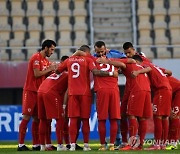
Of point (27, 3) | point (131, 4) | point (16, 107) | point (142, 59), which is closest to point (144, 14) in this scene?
point (131, 4)

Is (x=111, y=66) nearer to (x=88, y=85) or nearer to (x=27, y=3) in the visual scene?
(x=88, y=85)

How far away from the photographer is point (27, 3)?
25188mm

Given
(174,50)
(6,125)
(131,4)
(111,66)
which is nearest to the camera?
(111,66)

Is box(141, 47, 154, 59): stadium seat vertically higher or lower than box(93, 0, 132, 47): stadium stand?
lower

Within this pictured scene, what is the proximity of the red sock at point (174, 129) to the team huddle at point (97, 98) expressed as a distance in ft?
0.13

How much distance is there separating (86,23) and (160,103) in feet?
36.0

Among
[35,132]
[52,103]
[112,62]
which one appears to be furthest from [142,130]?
[35,132]

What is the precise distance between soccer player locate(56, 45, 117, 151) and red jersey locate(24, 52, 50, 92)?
739 millimetres

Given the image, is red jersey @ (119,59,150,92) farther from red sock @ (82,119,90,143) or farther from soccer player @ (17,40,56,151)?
soccer player @ (17,40,56,151)

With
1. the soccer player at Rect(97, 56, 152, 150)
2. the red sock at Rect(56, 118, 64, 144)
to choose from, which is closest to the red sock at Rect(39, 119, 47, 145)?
the red sock at Rect(56, 118, 64, 144)

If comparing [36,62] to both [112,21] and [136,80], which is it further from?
[112,21]

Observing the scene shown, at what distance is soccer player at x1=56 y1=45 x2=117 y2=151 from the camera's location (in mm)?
14062

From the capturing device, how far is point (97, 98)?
46.5ft

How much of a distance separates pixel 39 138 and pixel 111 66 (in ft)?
6.65
